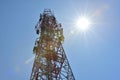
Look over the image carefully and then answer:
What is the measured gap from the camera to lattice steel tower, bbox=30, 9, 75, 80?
46.0 meters

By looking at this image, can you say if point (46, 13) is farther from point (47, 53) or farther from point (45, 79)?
point (45, 79)

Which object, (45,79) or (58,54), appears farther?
(58,54)

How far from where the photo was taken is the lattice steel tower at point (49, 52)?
4600 centimetres

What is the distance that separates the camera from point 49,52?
4775cm

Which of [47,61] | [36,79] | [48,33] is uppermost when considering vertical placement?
[48,33]

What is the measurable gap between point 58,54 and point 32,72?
15.6ft

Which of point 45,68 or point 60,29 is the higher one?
point 60,29

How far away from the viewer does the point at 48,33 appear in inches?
1989

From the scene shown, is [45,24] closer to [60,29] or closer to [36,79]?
[60,29]

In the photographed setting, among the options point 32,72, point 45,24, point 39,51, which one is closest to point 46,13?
point 45,24

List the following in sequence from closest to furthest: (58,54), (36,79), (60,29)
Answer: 1. (36,79)
2. (58,54)
3. (60,29)

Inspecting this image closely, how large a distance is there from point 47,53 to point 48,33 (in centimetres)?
402

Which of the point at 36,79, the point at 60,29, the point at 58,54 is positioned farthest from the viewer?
the point at 60,29

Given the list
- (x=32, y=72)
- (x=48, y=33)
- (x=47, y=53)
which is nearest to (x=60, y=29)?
(x=48, y=33)
